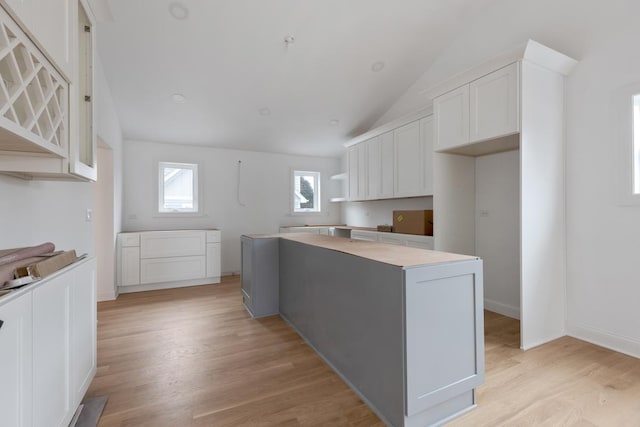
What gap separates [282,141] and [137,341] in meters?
3.75

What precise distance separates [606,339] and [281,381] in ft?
9.05

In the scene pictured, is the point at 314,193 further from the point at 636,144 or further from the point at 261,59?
the point at 636,144

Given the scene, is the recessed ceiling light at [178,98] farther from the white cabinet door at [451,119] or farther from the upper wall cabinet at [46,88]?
the white cabinet door at [451,119]

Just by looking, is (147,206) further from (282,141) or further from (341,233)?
(341,233)

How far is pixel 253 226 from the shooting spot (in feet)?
18.1

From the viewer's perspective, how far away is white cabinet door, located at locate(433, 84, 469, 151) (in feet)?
9.27

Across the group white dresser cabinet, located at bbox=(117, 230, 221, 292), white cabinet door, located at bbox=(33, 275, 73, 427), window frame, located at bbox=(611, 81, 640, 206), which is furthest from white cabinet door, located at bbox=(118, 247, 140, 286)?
window frame, located at bbox=(611, 81, 640, 206)

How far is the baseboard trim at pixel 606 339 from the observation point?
2.28m

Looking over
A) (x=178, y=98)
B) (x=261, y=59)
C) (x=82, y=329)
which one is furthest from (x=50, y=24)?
(x=178, y=98)

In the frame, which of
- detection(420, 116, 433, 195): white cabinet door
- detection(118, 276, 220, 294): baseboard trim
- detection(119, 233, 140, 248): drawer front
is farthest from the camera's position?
detection(118, 276, 220, 294): baseboard trim

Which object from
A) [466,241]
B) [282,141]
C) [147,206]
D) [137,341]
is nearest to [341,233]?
[282,141]

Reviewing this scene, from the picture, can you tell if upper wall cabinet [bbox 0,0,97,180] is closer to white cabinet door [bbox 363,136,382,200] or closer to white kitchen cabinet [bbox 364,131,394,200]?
white kitchen cabinet [bbox 364,131,394,200]

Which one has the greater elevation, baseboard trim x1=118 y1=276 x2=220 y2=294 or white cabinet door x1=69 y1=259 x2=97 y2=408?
white cabinet door x1=69 y1=259 x2=97 y2=408

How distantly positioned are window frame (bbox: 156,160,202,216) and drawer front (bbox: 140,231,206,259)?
63cm
